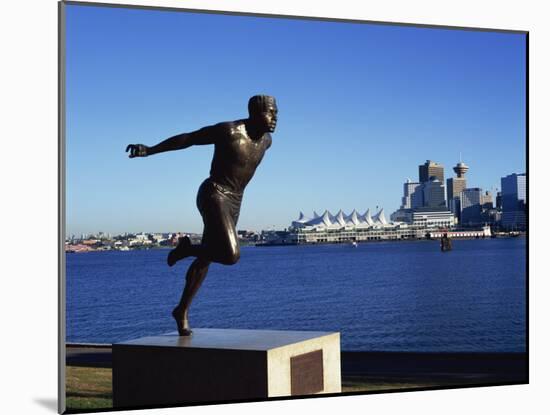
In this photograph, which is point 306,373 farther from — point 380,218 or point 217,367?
point 380,218

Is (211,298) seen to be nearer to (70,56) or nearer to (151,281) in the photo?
(151,281)

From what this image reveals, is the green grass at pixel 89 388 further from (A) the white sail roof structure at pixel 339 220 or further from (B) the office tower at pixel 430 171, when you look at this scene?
(A) the white sail roof structure at pixel 339 220

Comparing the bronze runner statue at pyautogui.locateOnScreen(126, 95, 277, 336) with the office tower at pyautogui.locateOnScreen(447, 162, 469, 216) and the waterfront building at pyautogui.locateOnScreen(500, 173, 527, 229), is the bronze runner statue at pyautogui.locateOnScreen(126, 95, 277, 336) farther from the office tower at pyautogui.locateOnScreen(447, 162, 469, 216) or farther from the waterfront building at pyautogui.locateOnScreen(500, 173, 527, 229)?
the office tower at pyautogui.locateOnScreen(447, 162, 469, 216)

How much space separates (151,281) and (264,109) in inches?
2474

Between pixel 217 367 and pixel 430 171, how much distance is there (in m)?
62.7

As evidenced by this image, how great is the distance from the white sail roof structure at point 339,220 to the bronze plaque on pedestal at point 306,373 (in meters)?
73.2

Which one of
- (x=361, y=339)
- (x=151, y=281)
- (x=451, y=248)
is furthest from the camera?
(x=451, y=248)

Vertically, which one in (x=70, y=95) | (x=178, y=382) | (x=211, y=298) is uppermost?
(x=70, y=95)

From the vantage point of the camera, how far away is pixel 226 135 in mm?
7934

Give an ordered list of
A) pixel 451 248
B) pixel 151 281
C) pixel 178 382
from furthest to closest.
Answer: pixel 451 248 → pixel 151 281 → pixel 178 382

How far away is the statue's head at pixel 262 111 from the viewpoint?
8.00 metres

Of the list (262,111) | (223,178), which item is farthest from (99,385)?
(262,111)

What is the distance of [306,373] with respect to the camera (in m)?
7.81

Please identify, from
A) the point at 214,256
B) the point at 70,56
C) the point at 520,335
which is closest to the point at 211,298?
the point at 70,56
